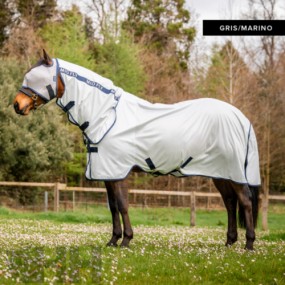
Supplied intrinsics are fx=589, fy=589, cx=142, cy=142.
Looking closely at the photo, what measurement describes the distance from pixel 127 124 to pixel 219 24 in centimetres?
244

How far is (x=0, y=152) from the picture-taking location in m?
25.9

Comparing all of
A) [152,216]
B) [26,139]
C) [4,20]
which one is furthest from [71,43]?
[152,216]

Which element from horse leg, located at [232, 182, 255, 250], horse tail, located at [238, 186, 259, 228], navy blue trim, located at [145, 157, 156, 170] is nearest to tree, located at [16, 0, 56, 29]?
horse tail, located at [238, 186, 259, 228]

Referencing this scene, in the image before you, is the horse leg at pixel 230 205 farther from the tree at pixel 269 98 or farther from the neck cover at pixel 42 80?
the tree at pixel 269 98

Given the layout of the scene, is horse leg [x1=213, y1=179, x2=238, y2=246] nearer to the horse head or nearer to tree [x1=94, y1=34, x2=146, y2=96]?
the horse head

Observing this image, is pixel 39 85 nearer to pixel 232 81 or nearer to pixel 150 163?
pixel 150 163

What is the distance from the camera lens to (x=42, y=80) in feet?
30.4

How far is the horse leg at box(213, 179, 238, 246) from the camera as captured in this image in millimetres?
10531

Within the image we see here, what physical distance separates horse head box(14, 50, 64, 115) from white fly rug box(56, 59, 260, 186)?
14cm

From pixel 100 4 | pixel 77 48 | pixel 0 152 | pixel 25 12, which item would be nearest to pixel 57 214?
pixel 0 152

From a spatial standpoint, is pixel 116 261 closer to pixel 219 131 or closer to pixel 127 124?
pixel 127 124

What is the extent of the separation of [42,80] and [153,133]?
1956 mm

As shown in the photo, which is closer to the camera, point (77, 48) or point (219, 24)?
point (219, 24)

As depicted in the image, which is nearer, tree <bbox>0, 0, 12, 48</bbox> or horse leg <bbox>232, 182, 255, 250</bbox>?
horse leg <bbox>232, 182, 255, 250</bbox>
